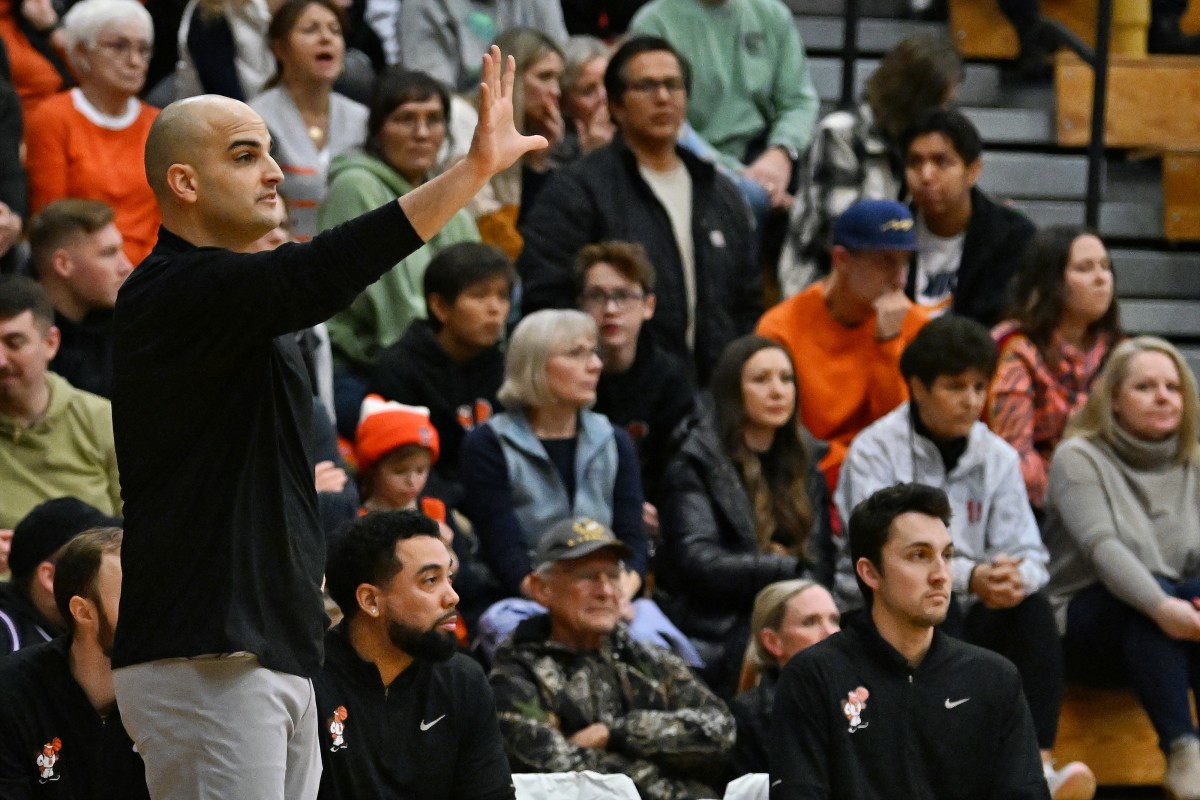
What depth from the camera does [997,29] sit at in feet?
25.6

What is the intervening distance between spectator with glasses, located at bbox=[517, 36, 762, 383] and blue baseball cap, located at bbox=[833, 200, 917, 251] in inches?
18.1

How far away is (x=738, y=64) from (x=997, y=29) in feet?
4.14

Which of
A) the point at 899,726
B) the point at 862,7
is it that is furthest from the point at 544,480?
the point at 862,7

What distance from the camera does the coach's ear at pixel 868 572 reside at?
4.22m

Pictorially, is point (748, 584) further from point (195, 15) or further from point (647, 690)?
point (195, 15)

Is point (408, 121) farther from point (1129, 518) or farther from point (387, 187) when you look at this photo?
point (1129, 518)

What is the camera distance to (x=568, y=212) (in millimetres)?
6191

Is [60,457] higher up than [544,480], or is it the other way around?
[60,457]

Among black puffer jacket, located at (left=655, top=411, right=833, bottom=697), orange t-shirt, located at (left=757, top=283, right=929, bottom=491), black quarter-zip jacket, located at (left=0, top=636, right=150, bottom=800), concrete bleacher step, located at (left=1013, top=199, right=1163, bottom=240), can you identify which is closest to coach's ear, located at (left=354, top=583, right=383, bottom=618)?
black quarter-zip jacket, located at (left=0, top=636, right=150, bottom=800)

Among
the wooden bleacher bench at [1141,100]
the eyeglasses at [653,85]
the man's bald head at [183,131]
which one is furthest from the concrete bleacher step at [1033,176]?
the man's bald head at [183,131]

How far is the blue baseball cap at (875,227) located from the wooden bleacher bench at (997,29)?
1998 millimetres

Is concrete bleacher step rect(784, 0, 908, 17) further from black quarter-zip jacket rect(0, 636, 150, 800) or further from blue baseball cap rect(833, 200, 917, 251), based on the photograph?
black quarter-zip jacket rect(0, 636, 150, 800)

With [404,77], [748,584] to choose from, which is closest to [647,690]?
[748,584]

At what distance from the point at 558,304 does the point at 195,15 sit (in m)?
1.61
